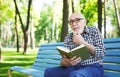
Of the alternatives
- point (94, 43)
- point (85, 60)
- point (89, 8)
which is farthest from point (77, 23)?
point (89, 8)

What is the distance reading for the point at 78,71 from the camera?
4.14 m

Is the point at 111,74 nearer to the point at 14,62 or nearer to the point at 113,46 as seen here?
the point at 113,46

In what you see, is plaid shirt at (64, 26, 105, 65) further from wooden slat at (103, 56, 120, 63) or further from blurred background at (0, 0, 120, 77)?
blurred background at (0, 0, 120, 77)

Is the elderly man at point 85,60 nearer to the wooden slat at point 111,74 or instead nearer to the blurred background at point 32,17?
the wooden slat at point 111,74

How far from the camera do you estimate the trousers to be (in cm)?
414

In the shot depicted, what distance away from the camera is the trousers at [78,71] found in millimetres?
4145

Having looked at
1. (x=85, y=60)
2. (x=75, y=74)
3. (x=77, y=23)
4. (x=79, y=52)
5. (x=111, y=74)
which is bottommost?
(x=111, y=74)

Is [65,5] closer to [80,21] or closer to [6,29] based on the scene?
[80,21]

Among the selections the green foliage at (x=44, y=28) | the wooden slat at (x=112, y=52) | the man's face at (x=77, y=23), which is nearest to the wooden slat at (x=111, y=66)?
the wooden slat at (x=112, y=52)

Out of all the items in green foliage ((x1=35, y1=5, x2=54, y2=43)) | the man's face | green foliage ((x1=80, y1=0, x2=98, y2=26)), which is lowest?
green foliage ((x1=35, y1=5, x2=54, y2=43))

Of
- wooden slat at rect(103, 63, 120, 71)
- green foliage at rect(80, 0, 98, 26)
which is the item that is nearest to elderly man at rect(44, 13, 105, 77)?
wooden slat at rect(103, 63, 120, 71)

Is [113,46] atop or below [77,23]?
below

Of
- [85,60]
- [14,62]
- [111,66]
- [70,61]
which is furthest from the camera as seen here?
[14,62]

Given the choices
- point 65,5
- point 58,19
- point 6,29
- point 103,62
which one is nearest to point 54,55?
point 103,62
